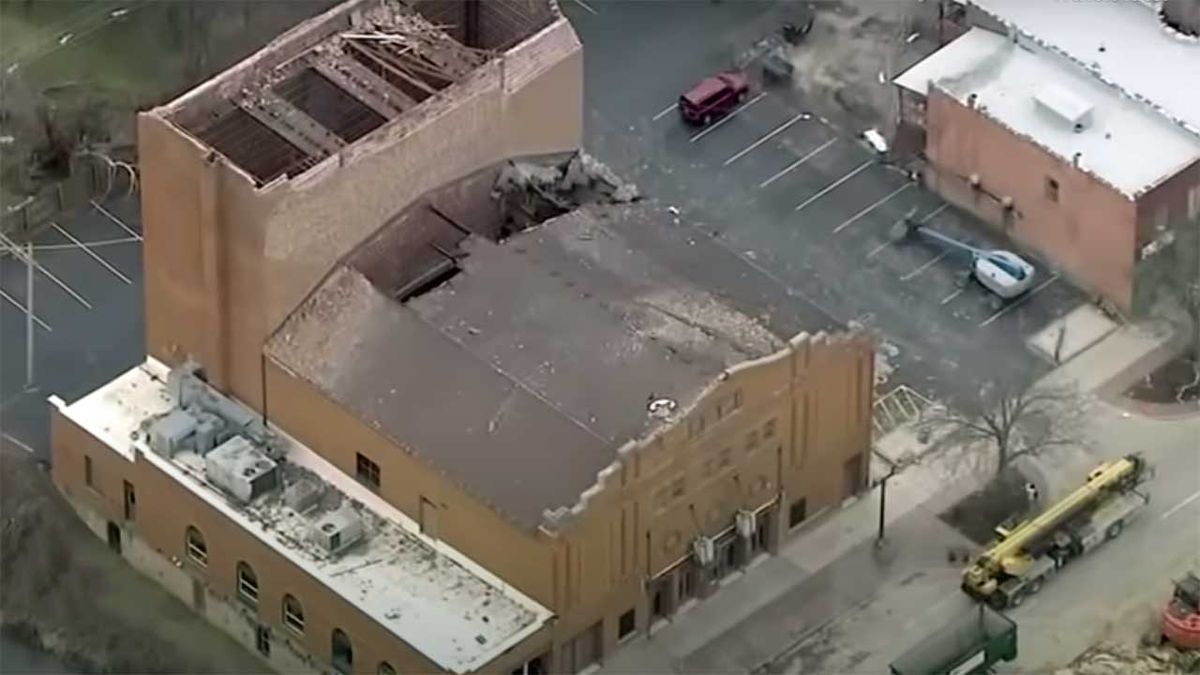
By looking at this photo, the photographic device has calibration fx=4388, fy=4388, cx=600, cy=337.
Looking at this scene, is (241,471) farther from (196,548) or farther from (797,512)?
(797,512)

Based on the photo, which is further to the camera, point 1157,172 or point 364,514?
point 1157,172

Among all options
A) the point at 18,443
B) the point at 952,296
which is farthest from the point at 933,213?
the point at 18,443

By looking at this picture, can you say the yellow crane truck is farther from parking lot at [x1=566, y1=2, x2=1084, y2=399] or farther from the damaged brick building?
parking lot at [x1=566, y1=2, x2=1084, y2=399]

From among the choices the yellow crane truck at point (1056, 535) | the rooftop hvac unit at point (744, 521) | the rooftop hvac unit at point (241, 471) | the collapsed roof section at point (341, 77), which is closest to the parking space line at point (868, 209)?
the yellow crane truck at point (1056, 535)

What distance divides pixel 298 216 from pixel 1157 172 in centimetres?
2838

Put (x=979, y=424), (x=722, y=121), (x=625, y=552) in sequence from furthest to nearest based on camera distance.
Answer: (x=722, y=121), (x=979, y=424), (x=625, y=552)

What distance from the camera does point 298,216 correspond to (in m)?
122

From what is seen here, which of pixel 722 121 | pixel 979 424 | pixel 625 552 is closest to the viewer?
pixel 625 552

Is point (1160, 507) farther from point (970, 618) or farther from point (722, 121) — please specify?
point (722, 121)

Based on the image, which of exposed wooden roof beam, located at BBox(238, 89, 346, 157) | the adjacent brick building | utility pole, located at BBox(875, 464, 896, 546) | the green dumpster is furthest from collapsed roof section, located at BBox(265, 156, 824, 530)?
the adjacent brick building

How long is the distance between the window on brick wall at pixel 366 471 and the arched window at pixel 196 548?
4.85 m

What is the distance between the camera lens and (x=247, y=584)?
402 ft

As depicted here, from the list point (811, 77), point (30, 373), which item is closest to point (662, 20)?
point (811, 77)

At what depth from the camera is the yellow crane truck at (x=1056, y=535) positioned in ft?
407
